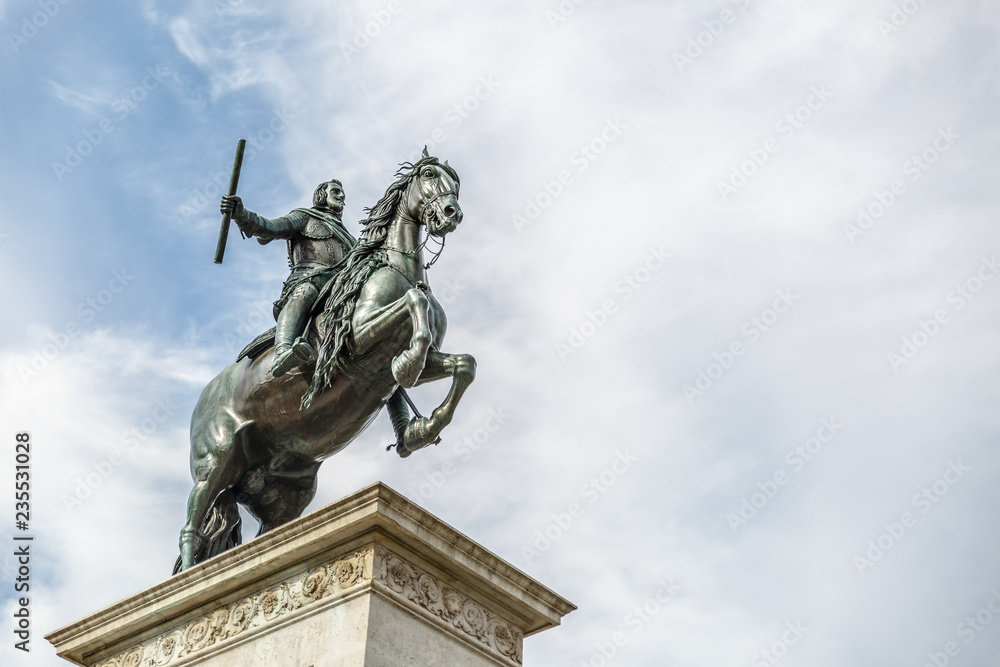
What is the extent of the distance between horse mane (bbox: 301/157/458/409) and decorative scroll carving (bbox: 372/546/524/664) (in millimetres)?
2460

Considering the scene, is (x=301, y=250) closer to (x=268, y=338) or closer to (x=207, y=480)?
(x=268, y=338)

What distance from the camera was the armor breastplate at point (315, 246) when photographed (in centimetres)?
1253

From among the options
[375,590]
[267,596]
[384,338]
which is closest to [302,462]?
[384,338]

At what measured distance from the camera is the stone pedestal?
848 cm

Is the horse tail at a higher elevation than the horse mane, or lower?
lower

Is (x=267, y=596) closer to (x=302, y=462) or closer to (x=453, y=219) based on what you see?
(x=302, y=462)

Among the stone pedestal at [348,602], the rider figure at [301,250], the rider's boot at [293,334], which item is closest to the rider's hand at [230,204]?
the rider figure at [301,250]

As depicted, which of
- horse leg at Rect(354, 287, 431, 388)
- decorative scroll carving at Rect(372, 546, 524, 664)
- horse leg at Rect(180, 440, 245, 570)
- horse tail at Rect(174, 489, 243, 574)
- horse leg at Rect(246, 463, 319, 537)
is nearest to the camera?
decorative scroll carving at Rect(372, 546, 524, 664)

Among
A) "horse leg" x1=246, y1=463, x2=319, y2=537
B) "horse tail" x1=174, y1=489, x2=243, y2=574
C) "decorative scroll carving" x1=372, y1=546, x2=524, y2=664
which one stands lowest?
"decorative scroll carving" x1=372, y1=546, x2=524, y2=664

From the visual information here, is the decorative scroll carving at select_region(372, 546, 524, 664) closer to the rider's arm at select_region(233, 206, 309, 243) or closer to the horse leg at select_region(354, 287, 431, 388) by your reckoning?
the horse leg at select_region(354, 287, 431, 388)

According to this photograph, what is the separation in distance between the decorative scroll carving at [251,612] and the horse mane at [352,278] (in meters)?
2.16

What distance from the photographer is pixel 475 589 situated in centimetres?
918

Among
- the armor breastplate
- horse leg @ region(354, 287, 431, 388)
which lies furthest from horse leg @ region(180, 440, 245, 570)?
the armor breastplate

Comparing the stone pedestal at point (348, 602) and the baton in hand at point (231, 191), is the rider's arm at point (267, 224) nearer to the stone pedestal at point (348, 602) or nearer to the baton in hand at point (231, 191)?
the baton in hand at point (231, 191)
